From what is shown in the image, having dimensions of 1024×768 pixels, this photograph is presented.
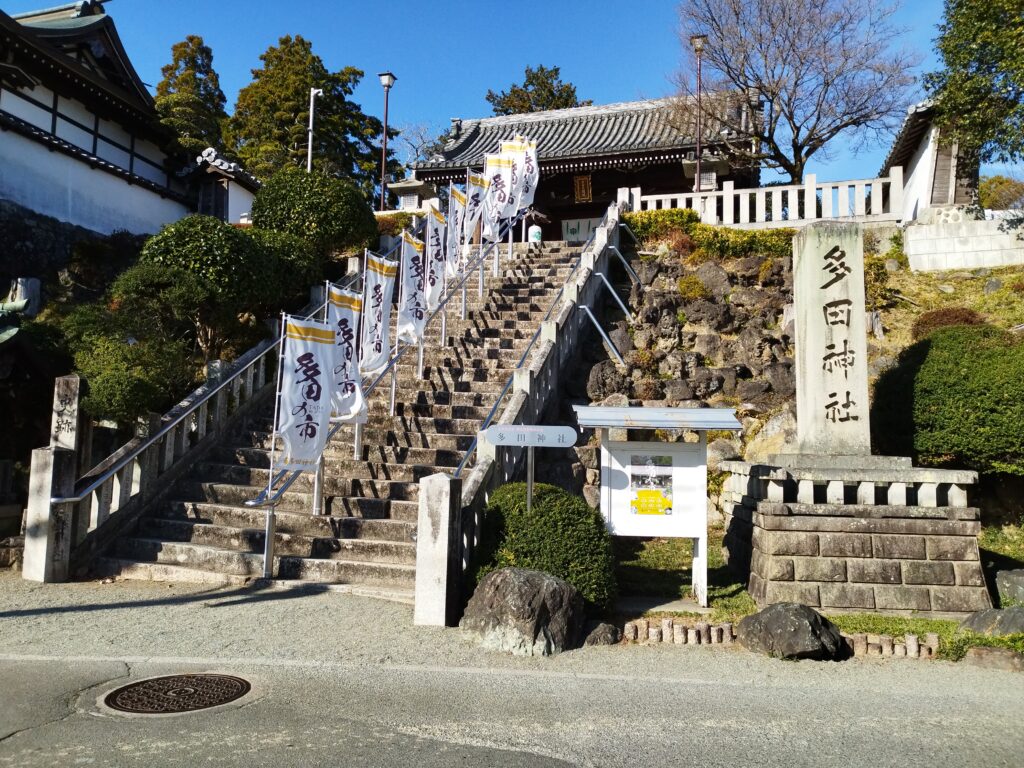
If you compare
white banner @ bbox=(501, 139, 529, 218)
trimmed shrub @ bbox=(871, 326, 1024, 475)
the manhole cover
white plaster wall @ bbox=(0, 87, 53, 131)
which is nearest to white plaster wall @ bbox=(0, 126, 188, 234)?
white plaster wall @ bbox=(0, 87, 53, 131)

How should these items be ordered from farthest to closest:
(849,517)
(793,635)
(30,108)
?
(30,108) → (849,517) → (793,635)

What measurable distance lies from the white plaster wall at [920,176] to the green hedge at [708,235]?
338 centimetres

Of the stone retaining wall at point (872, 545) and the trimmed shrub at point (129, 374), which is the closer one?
the stone retaining wall at point (872, 545)

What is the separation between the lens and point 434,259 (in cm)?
1407

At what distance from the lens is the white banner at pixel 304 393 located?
8.77m

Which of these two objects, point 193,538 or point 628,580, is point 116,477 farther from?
point 628,580

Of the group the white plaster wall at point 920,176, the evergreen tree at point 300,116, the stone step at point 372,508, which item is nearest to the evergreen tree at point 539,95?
the evergreen tree at point 300,116

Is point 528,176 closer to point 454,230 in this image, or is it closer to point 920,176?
point 454,230

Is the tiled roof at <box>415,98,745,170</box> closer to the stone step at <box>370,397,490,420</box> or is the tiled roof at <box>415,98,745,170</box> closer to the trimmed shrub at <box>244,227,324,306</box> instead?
the trimmed shrub at <box>244,227,324,306</box>

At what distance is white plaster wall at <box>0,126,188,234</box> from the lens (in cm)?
1647

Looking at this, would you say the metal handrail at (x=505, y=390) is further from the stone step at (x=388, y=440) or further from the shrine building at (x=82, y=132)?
the shrine building at (x=82, y=132)

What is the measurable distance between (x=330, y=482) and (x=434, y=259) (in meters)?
5.67

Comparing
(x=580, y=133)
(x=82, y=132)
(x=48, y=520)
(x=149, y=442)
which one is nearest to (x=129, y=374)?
(x=149, y=442)

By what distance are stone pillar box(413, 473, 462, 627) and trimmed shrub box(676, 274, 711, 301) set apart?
10217 mm
